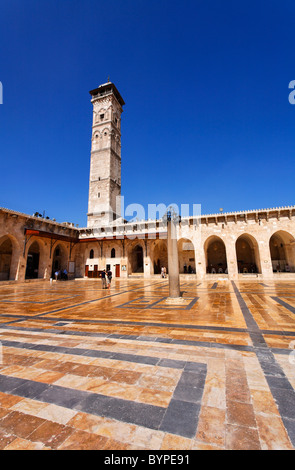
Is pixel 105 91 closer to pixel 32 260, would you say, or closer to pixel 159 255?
pixel 159 255

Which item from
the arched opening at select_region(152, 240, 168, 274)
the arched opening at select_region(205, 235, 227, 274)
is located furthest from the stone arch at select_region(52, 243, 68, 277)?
the arched opening at select_region(205, 235, 227, 274)

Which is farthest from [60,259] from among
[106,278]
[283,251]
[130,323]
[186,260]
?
[283,251]

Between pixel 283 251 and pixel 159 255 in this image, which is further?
pixel 159 255

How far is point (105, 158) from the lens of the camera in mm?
31547

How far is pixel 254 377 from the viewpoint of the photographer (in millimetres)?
2611

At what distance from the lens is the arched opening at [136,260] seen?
90.9 feet

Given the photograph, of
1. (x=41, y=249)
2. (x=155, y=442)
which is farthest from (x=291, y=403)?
(x=41, y=249)

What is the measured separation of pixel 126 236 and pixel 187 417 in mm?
22728

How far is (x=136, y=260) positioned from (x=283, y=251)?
61.5 ft

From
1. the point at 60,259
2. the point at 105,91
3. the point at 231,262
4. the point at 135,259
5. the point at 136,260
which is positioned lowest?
the point at 231,262

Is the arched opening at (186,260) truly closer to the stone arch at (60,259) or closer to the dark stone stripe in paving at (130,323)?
the stone arch at (60,259)

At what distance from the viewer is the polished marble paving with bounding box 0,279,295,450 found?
1.71 meters

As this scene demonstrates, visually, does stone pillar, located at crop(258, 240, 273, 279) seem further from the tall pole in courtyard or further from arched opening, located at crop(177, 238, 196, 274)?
the tall pole in courtyard

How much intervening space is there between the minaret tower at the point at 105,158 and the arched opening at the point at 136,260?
5681 millimetres
